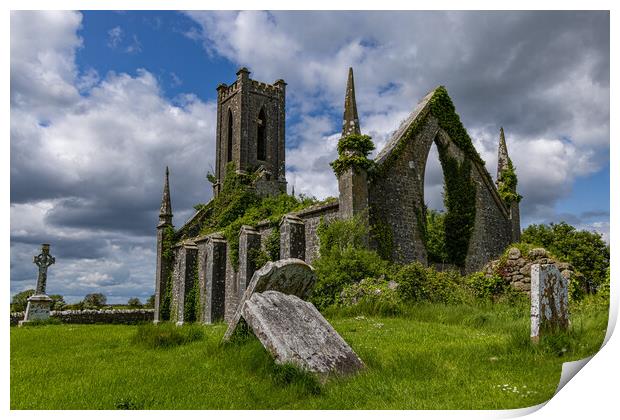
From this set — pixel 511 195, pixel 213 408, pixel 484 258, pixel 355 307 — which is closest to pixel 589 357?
pixel 213 408

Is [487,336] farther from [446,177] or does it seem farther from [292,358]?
[446,177]

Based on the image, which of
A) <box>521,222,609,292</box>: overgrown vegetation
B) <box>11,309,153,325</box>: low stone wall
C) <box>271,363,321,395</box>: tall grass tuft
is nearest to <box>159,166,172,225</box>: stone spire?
<box>11,309,153,325</box>: low stone wall

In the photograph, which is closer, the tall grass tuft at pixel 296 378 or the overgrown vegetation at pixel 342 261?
the tall grass tuft at pixel 296 378

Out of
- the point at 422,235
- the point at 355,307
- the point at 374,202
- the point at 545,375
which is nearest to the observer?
the point at 545,375

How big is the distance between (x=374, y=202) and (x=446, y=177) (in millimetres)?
4814

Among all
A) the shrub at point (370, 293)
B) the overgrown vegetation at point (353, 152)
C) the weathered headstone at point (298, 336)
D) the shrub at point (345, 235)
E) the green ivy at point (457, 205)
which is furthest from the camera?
the green ivy at point (457, 205)

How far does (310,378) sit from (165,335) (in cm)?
414

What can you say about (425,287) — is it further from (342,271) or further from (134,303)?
(134,303)

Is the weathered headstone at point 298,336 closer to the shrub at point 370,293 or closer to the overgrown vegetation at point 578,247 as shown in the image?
the shrub at point 370,293

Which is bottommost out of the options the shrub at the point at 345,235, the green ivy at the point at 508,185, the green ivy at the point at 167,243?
the shrub at the point at 345,235

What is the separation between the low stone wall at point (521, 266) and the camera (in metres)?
14.8

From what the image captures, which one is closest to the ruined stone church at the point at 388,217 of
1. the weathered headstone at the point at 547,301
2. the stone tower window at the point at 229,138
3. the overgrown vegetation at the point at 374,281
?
the overgrown vegetation at the point at 374,281

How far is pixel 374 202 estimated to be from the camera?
17.5 m

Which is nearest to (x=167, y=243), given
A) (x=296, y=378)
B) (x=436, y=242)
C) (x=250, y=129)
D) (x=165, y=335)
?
(x=250, y=129)
